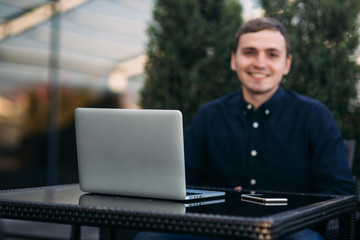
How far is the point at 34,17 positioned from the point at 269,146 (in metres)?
5.81

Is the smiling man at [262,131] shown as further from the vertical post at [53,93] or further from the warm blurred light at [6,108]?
the vertical post at [53,93]

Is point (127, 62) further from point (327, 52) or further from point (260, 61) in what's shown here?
point (260, 61)

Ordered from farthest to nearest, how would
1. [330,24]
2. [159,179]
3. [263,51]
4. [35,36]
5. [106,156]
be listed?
[35,36] < [330,24] < [263,51] < [106,156] < [159,179]

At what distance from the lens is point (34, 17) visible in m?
7.60

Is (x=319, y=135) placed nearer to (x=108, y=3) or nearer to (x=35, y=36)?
(x=35, y=36)

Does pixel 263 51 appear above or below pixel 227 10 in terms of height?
below

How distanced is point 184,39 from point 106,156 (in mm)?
2724

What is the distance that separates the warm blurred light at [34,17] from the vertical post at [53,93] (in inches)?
2.7

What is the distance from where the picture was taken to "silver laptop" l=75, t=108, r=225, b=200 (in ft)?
5.34

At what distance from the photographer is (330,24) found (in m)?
3.65

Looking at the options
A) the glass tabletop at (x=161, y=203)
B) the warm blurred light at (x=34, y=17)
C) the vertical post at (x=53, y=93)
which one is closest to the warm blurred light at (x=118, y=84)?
the vertical post at (x=53, y=93)

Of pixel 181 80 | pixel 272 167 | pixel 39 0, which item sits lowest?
pixel 272 167

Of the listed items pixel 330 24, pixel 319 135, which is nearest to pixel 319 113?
pixel 319 135

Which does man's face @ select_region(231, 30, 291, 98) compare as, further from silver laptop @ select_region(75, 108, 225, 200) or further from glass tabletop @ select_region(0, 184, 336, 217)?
silver laptop @ select_region(75, 108, 225, 200)
